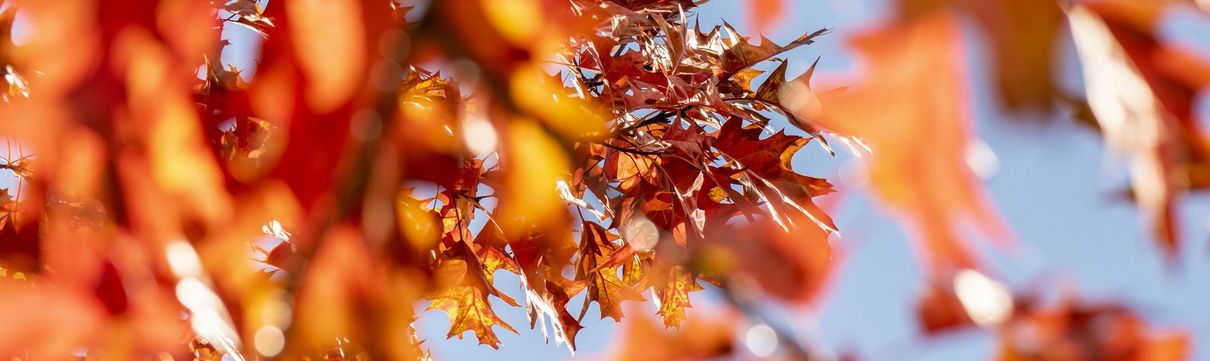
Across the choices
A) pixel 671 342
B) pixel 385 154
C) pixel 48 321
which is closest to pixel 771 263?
pixel 671 342

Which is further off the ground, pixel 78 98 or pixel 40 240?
pixel 78 98

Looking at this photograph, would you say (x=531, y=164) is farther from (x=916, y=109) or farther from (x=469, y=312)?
(x=469, y=312)

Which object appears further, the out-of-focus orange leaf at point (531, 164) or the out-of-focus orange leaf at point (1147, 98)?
the out-of-focus orange leaf at point (531, 164)

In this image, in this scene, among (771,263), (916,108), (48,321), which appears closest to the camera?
(916,108)

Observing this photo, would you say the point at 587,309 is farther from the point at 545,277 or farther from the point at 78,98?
the point at 78,98

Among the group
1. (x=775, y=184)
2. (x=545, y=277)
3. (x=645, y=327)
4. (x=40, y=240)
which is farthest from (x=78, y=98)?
(x=545, y=277)

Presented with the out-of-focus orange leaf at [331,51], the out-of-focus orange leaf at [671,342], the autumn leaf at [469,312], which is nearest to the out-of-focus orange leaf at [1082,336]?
the out-of-focus orange leaf at [671,342]

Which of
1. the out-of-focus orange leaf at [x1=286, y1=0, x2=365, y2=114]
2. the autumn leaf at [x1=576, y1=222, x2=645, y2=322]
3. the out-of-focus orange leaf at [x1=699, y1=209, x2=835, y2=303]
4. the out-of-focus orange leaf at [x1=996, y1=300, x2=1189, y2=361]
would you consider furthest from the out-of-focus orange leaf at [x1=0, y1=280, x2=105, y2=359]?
the autumn leaf at [x1=576, y1=222, x2=645, y2=322]

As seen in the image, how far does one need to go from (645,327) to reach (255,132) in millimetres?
855

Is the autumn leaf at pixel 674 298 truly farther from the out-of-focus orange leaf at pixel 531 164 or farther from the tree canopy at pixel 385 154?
the out-of-focus orange leaf at pixel 531 164

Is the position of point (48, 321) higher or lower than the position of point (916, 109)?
lower

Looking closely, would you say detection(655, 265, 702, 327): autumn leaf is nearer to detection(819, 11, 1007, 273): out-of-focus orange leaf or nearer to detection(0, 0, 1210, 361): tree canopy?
detection(0, 0, 1210, 361): tree canopy

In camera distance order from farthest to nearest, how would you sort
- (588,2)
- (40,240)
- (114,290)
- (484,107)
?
(588,2)
(40,240)
(114,290)
(484,107)

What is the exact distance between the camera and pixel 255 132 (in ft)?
3.84
